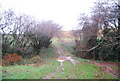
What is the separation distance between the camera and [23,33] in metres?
7.72

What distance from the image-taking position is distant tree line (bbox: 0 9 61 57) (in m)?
6.51

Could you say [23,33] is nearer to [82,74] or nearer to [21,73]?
[21,73]

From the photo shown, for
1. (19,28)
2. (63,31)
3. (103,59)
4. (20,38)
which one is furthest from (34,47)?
(103,59)

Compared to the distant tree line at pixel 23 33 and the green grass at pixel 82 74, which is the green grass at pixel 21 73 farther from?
the distant tree line at pixel 23 33

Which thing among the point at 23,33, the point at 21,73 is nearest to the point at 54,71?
the point at 21,73

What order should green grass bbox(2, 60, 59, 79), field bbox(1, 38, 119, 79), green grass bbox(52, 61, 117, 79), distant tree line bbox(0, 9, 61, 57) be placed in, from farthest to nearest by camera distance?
distant tree line bbox(0, 9, 61, 57) → green grass bbox(52, 61, 117, 79) → field bbox(1, 38, 119, 79) → green grass bbox(2, 60, 59, 79)

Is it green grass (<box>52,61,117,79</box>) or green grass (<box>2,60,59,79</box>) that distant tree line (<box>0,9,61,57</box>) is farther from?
green grass (<box>52,61,117,79</box>)

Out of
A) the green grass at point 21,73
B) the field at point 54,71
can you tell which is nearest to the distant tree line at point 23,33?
the field at point 54,71

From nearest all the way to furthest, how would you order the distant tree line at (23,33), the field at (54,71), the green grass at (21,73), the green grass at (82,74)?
1. the green grass at (21,73)
2. the field at (54,71)
3. the green grass at (82,74)
4. the distant tree line at (23,33)

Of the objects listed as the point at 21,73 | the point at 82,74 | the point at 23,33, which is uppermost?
the point at 23,33

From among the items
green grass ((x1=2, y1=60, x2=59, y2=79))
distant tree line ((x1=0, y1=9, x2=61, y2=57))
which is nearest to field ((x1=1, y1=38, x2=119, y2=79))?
green grass ((x1=2, y1=60, x2=59, y2=79))

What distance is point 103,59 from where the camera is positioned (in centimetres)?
860

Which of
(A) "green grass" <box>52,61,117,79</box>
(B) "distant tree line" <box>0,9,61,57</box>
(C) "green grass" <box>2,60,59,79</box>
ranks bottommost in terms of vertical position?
(A) "green grass" <box>52,61,117,79</box>

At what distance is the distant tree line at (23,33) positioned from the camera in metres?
6.51
